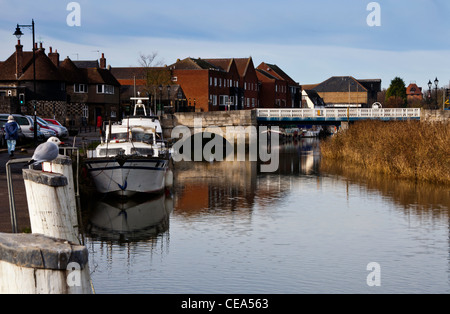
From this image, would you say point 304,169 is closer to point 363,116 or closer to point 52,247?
point 363,116

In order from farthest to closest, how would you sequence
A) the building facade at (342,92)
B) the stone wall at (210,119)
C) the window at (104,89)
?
the building facade at (342,92) → the window at (104,89) → the stone wall at (210,119)

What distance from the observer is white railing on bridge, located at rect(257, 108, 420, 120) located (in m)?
69.1

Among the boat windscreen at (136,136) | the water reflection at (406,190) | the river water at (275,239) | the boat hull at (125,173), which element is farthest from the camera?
the boat windscreen at (136,136)

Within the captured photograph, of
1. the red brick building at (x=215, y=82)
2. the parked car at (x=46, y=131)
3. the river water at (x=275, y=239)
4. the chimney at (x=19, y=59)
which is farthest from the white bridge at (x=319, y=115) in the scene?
the river water at (x=275, y=239)

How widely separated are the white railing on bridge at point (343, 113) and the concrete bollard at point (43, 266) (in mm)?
64915

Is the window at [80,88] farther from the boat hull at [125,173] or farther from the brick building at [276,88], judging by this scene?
the brick building at [276,88]

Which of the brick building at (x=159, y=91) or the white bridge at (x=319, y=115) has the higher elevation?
the brick building at (x=159, y=91)

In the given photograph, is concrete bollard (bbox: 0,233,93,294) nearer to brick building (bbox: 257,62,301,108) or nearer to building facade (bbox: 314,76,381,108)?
brick building (bbox: 257,62,301,108)

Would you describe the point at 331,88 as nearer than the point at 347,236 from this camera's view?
No

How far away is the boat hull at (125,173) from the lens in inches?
1046

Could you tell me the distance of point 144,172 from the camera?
27.3 meters

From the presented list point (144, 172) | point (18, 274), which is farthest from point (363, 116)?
point (18, 274)

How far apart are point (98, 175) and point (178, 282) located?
12314 millimetres

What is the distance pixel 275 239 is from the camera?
2078 cm
